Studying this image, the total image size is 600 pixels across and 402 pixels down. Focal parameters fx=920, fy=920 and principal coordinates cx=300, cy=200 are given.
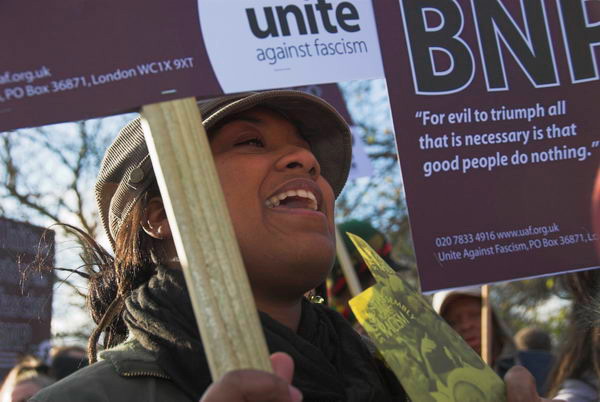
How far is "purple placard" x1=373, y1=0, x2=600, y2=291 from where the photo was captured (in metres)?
2.02

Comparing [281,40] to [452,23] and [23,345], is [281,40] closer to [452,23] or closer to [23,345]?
[452,23]

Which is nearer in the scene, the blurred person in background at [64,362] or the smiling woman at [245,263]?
the smiling woman at [245,263]

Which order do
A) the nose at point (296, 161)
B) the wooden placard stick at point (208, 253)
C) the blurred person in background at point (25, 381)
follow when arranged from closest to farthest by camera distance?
1. the wooden placard stick at point (208, 253)
2. the nose at point (296, 161)
3. the blurred person in background at point (25, 381)

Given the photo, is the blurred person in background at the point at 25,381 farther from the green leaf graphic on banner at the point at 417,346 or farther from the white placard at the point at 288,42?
the white placard at the point at 288,42

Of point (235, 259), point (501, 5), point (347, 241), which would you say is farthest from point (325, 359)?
point (347, 241)

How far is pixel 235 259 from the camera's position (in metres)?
1.38

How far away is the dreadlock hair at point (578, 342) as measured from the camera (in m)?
2.84

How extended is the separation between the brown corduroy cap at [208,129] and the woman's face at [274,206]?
0.07m

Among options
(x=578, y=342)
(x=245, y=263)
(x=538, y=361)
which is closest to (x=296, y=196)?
(x=245, y=263)

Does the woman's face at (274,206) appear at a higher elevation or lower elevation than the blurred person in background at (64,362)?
higher

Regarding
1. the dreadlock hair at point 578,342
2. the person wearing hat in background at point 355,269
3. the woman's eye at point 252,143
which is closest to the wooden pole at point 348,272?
the person wearing hat in background at point 355,269

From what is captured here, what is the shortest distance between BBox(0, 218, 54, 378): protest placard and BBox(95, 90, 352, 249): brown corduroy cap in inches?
7.7

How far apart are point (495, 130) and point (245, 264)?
649mm

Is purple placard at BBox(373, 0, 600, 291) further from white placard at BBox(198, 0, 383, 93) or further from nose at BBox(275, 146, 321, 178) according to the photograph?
nose at BBox(275, 146, 321, 178)
